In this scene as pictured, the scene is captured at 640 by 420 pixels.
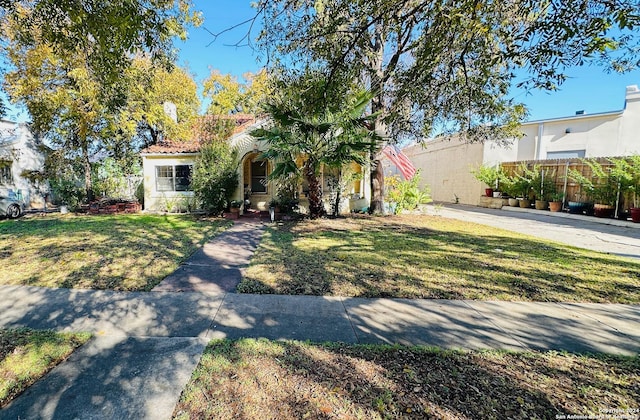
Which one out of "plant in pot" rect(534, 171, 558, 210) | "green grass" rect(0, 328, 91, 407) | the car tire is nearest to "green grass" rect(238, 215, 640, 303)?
"green grass" rect(0, 328, 91, 407)

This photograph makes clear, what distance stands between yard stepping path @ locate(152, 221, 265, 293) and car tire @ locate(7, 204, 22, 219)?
12355 millimetres

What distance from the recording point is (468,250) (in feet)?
25.7

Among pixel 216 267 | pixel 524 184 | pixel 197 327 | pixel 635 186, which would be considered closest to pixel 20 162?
pixel 216 267

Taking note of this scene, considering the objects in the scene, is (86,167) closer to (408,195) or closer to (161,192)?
(161,192)

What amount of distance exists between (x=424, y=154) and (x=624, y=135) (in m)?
13.4

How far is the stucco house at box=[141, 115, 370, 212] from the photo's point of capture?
48.5ft

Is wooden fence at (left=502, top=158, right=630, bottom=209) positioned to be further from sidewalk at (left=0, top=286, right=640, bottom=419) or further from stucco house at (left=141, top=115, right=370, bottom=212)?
sidewalk at (left=0, top=286, right=640, bottom=419)

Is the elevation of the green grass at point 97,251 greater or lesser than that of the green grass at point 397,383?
greater

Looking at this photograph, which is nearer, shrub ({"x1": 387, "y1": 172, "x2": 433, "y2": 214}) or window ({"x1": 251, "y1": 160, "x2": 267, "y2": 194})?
shrub ({"x1": 387, "y1": 172, "x2": 433, "y2": 214})

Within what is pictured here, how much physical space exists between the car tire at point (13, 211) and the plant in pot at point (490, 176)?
26066 millimetres

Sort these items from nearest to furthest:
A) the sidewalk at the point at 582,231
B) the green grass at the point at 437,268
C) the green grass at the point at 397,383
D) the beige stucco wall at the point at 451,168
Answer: the green grass at the point at 397,383 < the green grass at the point at 437,268 < the sidewalk at the point at 582,231 < the beige stucco wall at the point at 451,168

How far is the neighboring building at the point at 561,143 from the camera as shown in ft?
57.8

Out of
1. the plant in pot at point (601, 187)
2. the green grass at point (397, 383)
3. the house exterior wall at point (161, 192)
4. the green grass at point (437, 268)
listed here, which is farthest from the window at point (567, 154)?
the house exterior wall at point (161, 192)

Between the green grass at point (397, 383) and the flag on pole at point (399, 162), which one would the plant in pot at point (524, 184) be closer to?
the flag on pole at point (399, 162)
